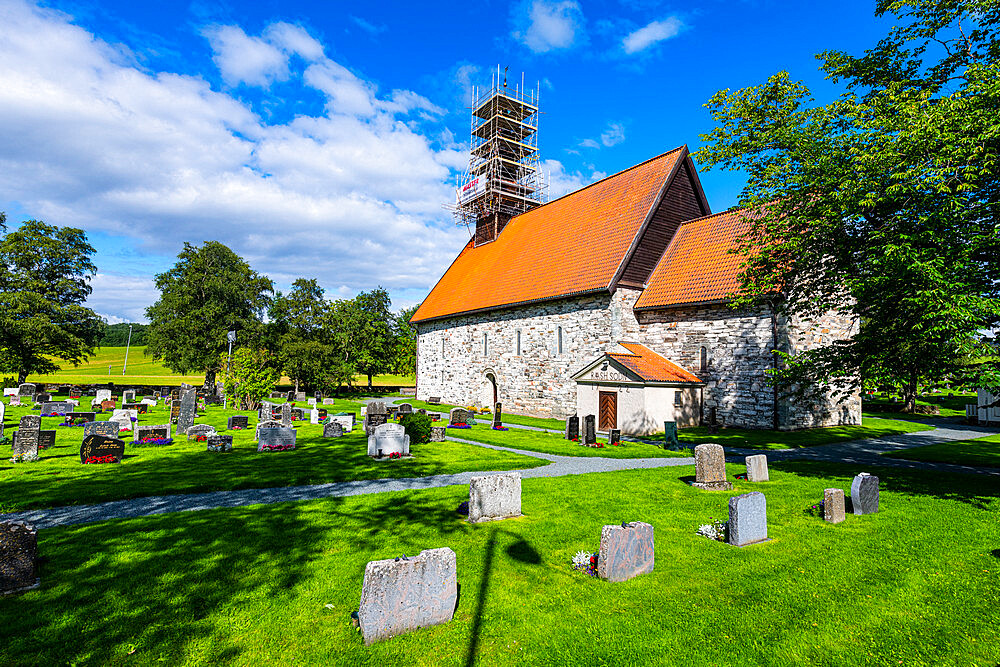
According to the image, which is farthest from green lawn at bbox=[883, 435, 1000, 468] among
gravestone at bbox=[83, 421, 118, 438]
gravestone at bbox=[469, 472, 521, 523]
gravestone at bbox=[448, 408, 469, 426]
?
gravestone at bbox=[83, 421, 118, 438]

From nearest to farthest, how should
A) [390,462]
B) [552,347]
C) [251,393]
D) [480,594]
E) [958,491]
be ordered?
1. [480,594]
2. [958,491]
3. [390,462]
4. [552,347]
5. [251,393]

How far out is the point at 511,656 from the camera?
4.32 meters

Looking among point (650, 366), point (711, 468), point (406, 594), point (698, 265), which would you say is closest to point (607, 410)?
point (650, 366)

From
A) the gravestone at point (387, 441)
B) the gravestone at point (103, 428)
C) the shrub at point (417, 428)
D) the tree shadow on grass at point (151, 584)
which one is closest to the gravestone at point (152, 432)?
the gravestone at point (103, 428)

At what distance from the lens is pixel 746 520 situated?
279 inches

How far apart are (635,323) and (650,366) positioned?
342 centimetres

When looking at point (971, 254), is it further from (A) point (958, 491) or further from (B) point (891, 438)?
(B) point (891, 438)

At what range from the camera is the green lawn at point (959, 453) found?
45.1 ft

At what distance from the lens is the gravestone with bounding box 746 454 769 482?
10.9 m

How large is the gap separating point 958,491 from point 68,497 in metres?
18.1

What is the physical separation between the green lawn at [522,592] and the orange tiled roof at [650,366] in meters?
10.2

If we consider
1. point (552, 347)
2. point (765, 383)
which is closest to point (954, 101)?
Answer: point (765, 383)

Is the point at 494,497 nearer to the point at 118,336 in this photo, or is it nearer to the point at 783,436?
the point at 783,436

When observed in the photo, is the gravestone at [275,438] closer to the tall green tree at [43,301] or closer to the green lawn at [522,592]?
the green lawn at [522,592]
